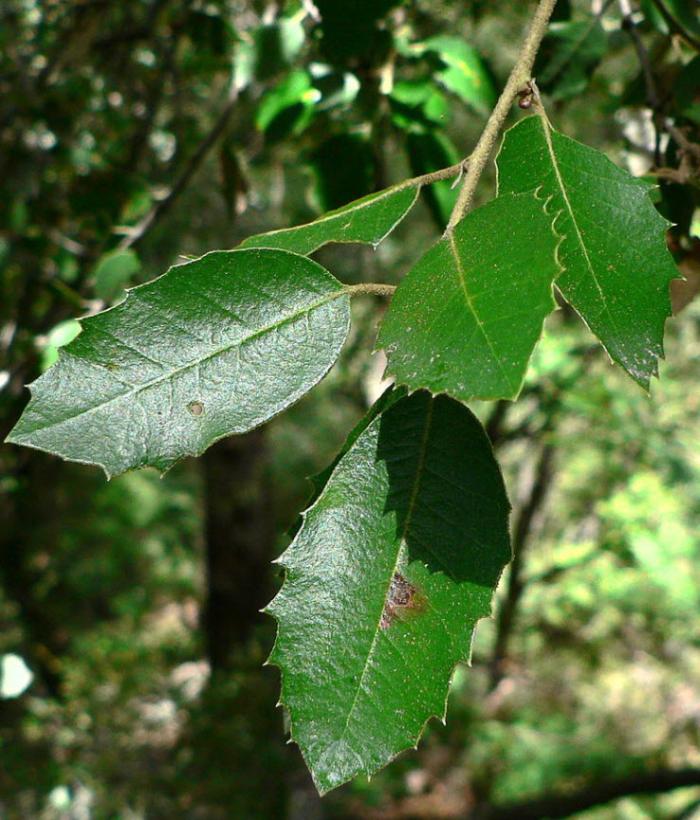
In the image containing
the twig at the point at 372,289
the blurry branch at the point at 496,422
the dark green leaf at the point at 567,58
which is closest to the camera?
the twig at the point at 372,289

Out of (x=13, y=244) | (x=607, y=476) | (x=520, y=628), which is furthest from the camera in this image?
(x=520, y=628)

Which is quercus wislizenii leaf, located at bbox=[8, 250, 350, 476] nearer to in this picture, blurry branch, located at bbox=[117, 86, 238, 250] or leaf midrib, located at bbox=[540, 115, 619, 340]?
leaf midrib, located at bbox=[540, 115, 619, 340]

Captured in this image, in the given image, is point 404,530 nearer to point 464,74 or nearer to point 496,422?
point 464,74

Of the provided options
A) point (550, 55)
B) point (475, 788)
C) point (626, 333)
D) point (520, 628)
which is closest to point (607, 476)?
point (520, 628)

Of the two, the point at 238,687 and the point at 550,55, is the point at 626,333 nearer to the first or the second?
the point at 550,55

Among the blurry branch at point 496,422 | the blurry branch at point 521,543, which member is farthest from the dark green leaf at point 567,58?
the blurry branch at point 521,543

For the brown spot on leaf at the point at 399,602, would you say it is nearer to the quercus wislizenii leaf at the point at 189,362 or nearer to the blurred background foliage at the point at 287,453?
the quercus wislizenii leaf at the point at 189,362

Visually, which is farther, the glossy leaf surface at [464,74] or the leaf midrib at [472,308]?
the glossy leaf surface at [464,74]
